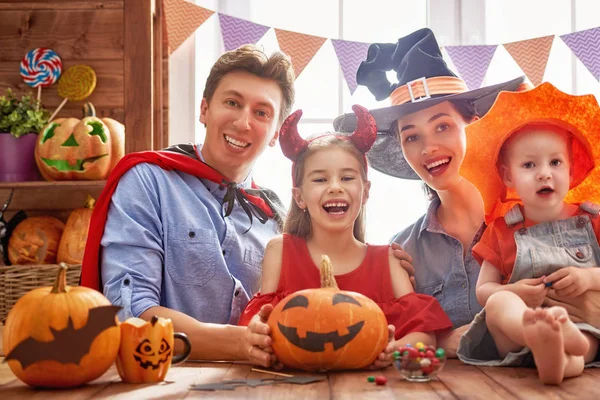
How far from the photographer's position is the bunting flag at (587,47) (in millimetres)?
3102

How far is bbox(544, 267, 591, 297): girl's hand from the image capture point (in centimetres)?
160

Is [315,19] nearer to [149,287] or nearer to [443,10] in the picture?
[443,10]

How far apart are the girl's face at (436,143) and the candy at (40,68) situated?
1.91 metres

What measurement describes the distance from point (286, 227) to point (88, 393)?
2.77 feet

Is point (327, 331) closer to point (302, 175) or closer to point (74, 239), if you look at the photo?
point (302, 175)

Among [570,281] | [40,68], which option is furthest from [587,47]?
[40,68]

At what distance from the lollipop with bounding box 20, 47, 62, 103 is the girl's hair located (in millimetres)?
1854

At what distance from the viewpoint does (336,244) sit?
1.92 meters

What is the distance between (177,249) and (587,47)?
6.82ft

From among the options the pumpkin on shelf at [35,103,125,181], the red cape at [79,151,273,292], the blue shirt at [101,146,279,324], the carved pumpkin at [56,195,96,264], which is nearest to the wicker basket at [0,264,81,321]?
the carved pumpkin at [56,195,96,264]

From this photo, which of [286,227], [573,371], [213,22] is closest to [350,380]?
[573,371]

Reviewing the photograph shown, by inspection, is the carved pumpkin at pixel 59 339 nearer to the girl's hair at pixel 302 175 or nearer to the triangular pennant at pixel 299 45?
the girl's hair at pixel 302 175

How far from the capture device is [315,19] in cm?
347

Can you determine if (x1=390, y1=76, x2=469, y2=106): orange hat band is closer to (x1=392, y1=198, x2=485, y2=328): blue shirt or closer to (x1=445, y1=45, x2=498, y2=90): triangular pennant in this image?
(x1=392, y1=198, x2=485, y2=328): blue shirt
